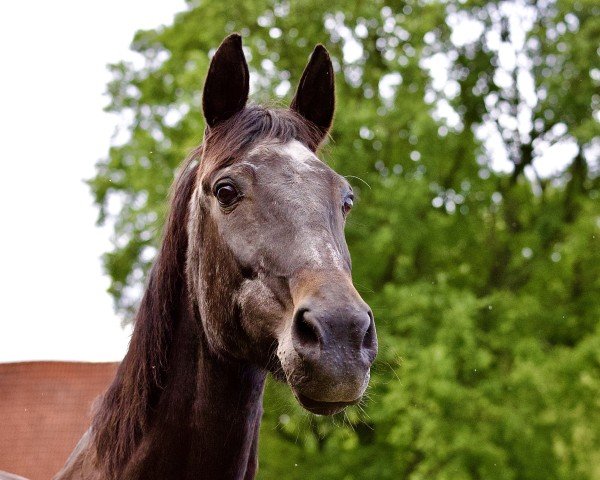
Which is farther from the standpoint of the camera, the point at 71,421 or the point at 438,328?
the point at 438,328

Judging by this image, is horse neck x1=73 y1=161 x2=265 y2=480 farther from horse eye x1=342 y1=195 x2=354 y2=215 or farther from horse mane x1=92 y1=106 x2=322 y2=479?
horse eye x1=342 y1=195 x2=354 y2=215

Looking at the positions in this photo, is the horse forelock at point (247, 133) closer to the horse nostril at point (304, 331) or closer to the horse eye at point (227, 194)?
the horse eye at point (227, 194)

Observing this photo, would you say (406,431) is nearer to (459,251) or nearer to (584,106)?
(459,251)

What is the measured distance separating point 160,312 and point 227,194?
581 mm

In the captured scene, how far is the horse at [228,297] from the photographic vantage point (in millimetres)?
2732

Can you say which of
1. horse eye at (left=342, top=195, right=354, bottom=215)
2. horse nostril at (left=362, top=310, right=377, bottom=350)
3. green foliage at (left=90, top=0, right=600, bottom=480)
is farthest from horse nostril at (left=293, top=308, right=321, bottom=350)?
green foliage at (left=90, top=0, right=600, bottom=480)

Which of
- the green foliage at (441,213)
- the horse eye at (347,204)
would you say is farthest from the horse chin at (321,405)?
the green foliage at (441,213)

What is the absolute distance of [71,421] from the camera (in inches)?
317

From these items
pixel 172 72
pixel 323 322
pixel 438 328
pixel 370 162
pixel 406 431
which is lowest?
pixel 406 431

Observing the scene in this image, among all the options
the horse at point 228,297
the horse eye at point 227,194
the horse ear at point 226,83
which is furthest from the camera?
the horse ear at point 226,83

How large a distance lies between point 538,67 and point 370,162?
422 centimetres

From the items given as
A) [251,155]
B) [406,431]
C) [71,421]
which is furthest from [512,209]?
[251,155]

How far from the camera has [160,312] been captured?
3191mm

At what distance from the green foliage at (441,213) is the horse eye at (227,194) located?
7.92 meters
